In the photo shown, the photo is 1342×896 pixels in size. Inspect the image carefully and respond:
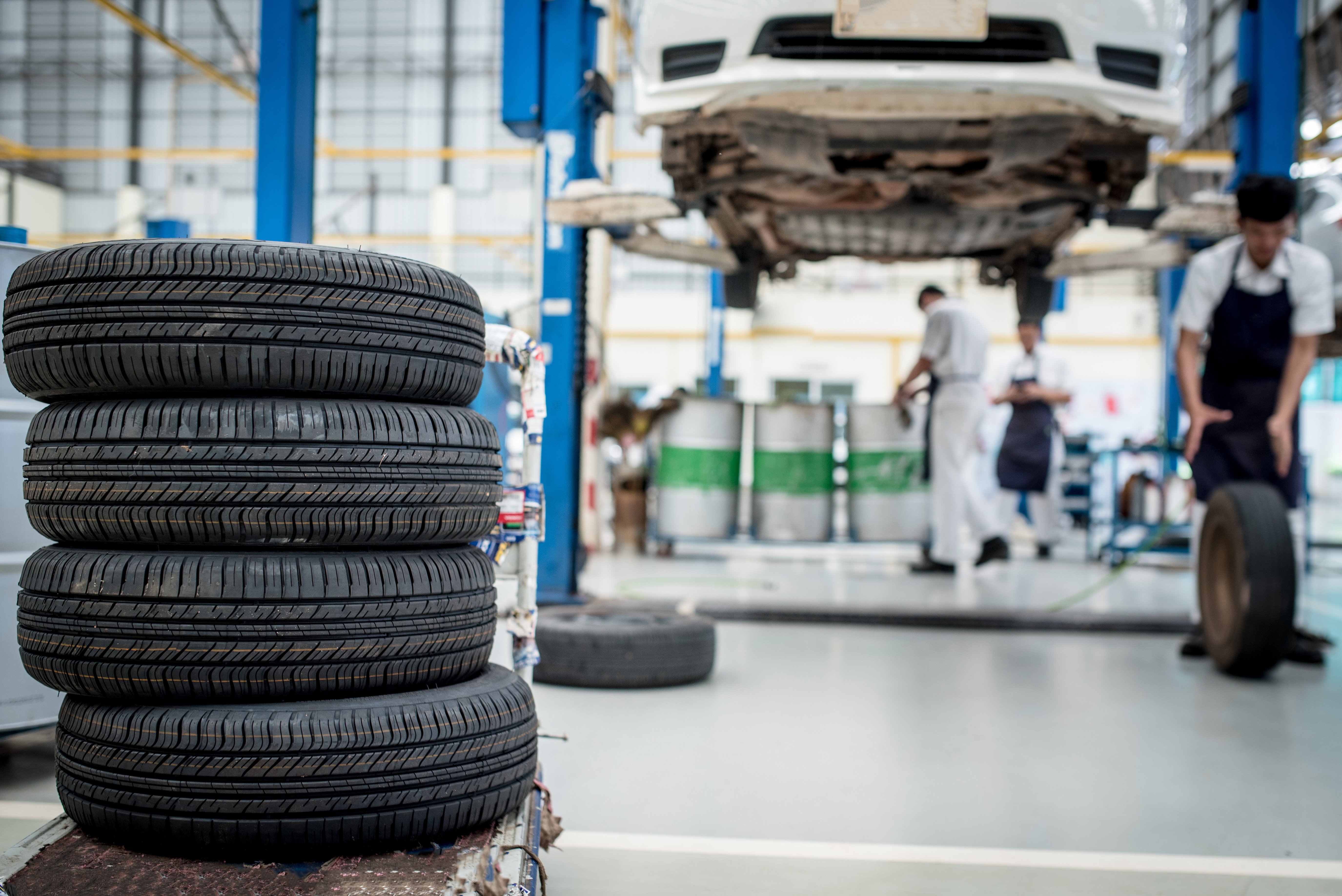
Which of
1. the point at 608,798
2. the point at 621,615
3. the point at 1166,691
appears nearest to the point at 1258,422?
the point at 1166,691


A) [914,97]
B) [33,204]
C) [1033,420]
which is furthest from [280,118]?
[33,204]

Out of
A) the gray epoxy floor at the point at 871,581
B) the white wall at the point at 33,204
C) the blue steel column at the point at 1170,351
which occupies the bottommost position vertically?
the gray epoxy floor at the point at 871,581

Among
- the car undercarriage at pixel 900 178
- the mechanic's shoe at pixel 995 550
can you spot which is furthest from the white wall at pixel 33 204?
the mechanic's shoe at pixel 995 550

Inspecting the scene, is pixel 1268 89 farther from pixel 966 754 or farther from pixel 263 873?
pixel 263 873

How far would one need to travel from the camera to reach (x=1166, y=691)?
Result: 138 inches

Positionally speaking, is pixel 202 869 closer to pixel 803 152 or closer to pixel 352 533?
pixel 352 533

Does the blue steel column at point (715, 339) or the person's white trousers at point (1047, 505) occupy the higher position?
the blue steel column at point (715, 339)

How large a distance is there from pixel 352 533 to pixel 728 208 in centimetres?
398

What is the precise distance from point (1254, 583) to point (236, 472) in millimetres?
3346

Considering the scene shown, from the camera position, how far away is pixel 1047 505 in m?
8.34

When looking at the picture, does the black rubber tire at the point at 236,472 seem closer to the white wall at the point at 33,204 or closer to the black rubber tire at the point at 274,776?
the black rubber tire at the point at 274,776

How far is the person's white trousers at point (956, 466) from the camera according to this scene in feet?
20.8

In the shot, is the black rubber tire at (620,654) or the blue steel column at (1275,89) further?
the blue steel column at (1275,89)

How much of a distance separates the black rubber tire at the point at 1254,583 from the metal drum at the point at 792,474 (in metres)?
3.49
